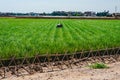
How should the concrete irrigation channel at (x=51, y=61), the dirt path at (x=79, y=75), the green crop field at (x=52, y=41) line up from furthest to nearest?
the green crop field at (x=52, y=41), the concrete irrigation channel at (x=51, y=61), the dirt path at (x=79, y=75)

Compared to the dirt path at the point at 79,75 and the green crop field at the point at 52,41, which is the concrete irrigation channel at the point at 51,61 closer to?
the dirt path at the point at 79,75

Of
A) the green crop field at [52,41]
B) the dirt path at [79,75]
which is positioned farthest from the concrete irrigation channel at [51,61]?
the green crop field at [52,41]

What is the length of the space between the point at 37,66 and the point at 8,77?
7.13 feet

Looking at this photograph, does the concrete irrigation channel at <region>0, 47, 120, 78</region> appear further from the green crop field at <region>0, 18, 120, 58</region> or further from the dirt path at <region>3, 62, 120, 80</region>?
the green crop field at <region>0, 18, 120, 58</region>

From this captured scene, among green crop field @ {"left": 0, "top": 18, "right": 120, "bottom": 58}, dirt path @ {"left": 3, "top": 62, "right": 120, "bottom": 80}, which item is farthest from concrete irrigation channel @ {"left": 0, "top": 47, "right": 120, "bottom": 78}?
green crop field @ {"left": 0, "top": 18, "right": 120, "bottom": 58}

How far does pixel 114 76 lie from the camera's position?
49.6ft

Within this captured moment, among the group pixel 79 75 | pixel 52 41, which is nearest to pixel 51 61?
pixel 79 75

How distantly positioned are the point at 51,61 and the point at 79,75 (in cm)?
328

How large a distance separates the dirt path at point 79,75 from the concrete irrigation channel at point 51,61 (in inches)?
30.3

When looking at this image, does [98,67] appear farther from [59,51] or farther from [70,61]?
[59,51]

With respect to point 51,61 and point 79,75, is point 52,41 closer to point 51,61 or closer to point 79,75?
point 51,61

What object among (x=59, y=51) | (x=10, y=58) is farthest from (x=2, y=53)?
(x=59, y=51)

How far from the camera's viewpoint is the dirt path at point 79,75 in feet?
48.4

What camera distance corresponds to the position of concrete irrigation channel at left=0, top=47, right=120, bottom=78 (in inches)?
646
